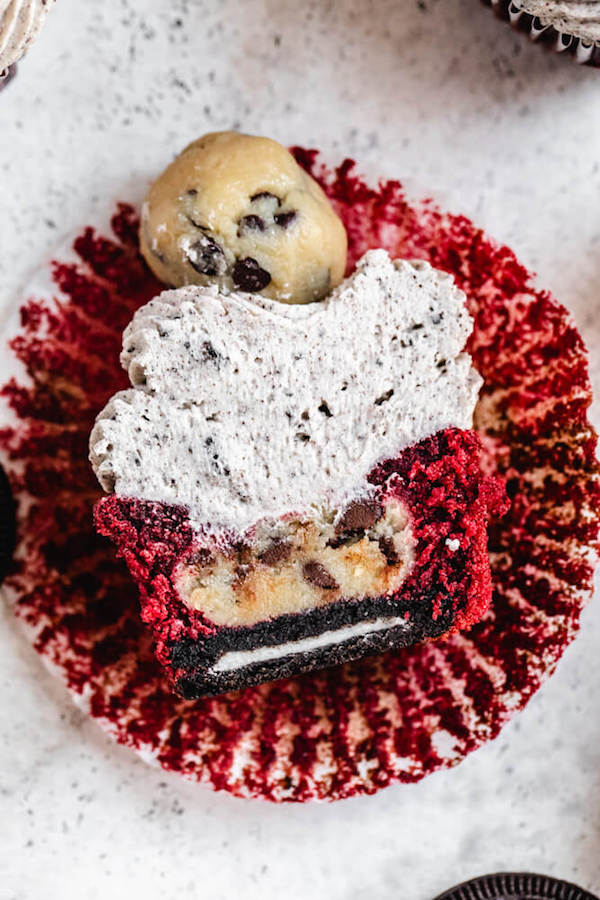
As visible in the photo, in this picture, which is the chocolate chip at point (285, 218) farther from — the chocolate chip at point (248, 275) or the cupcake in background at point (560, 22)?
the cupcake in background at point (560, 22)

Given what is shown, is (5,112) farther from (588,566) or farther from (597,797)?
(597,797)

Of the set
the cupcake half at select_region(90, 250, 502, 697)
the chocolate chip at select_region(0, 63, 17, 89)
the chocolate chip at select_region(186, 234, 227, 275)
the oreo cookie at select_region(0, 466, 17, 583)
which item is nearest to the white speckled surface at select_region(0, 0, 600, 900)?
the chocolate chip at select_region(0, 63, 17, 89)

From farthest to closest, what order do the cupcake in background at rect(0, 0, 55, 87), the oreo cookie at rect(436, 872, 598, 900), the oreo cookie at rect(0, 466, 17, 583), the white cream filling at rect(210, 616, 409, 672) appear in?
the oreo cookie at rect(436, 872, 598, 900), the oreo cookie at rect(0, 466, 17, 583), the white cream filling at rect(210, 616, 409, 672), the cupcake in background at rect(0, 0, 55, 87)

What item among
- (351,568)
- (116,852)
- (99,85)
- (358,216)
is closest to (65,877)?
(116,852)

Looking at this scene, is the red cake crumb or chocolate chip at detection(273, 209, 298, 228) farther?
chocolate chip at detection(273, 209, 298, 228)

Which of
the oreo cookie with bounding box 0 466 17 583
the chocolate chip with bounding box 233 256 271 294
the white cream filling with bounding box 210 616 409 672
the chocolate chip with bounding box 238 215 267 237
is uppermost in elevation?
the chocolate chip with bounding box 238 215 267 237

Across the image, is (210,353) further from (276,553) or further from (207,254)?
(276,553)

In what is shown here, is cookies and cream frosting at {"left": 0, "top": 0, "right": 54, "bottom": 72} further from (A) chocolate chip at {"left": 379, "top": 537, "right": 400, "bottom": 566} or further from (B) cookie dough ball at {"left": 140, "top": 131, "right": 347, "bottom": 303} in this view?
(A) chocolate chip at {"left": 379, "top": 537, "right": 400, "bottom": 566}

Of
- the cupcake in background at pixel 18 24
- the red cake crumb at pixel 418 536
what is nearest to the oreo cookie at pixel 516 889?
the red cake crumb at pixel 418 536

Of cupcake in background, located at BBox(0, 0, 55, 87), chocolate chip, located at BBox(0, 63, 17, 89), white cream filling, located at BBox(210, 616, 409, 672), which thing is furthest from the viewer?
chocolate chip, located at BBox(0, 63, 17, 89)
